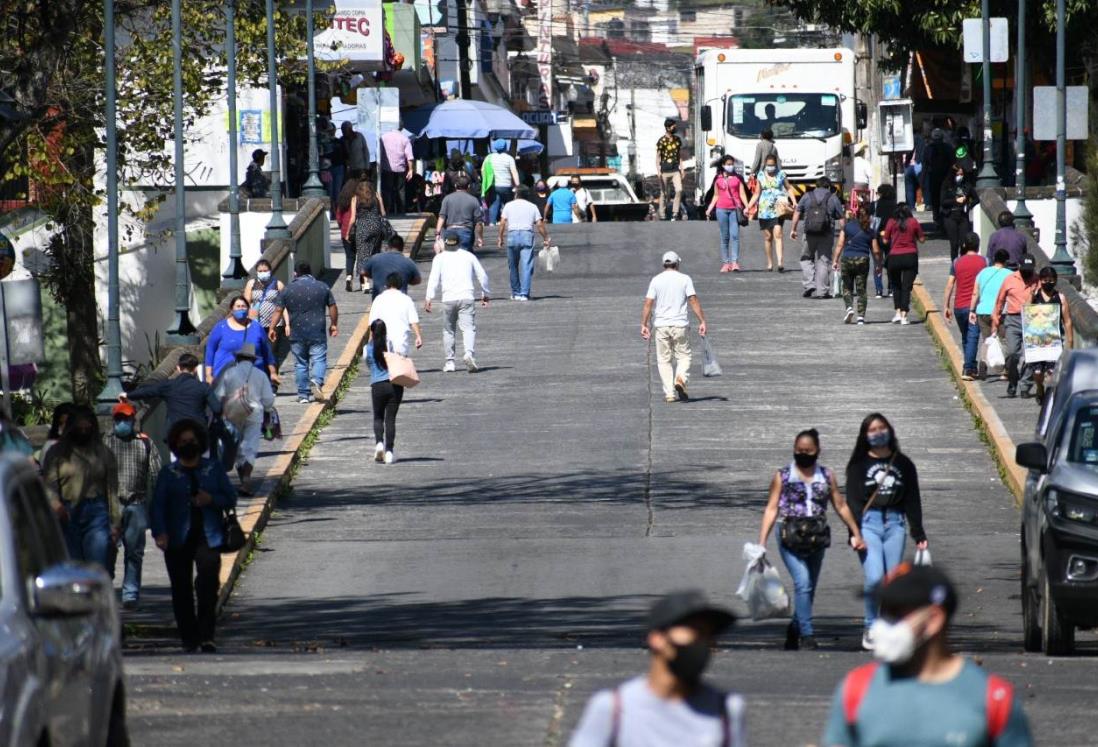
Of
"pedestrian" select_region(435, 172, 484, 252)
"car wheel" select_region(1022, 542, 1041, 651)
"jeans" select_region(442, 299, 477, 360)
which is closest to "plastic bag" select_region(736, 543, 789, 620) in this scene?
"car wheel" select_region(1022, 542, 1041, 651)

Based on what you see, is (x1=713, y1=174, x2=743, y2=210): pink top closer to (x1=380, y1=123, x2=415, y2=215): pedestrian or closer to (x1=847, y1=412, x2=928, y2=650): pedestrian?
(x1=380, y1=123, x2=415, y2=215): pedestrian

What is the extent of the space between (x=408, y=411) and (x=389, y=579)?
7.66 m

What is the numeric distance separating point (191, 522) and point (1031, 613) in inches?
208

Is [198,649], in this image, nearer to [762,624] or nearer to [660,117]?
[762,624]

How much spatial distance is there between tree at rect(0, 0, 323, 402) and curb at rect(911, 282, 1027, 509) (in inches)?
388

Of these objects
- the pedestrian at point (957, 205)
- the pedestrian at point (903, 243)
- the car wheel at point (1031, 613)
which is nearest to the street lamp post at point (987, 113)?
the pedestrian at point (957, 205)

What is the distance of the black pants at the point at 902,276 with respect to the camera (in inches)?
1107

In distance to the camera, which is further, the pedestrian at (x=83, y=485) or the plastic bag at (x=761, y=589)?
the pedestrian at (x=83, y=485)

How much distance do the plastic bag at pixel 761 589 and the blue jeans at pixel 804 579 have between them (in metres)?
0.42

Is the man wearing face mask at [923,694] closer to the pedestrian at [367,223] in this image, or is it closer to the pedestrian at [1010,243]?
the pedestrian at [1010,243]

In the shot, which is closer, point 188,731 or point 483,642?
point 188,731

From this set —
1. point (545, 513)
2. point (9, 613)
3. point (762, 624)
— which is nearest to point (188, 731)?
point (9, 613)

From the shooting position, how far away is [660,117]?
5984 inches

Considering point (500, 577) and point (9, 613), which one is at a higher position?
point (9, 613)
